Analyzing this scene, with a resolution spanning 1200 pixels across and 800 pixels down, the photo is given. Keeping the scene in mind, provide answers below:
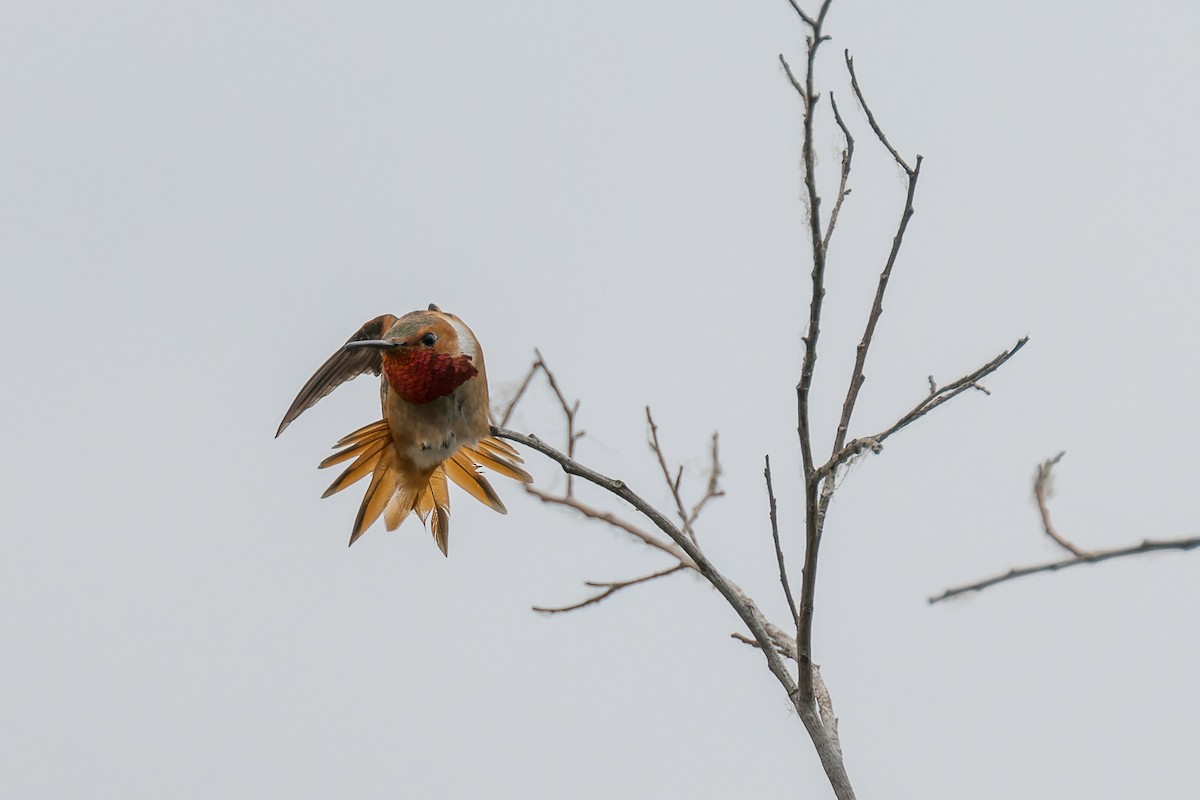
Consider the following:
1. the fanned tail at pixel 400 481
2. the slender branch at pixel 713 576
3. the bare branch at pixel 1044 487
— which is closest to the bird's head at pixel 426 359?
the fanned tail at pixel 400 481

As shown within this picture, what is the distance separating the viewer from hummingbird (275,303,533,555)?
436 centimetres

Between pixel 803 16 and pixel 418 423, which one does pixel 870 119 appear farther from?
pixel 418 423

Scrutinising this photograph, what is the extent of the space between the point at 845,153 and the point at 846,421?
0.66 meters

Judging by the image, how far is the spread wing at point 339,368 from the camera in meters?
4.84

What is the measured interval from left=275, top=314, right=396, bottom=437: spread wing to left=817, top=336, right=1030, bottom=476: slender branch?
254 centimetres

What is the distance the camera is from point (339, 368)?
193 inches

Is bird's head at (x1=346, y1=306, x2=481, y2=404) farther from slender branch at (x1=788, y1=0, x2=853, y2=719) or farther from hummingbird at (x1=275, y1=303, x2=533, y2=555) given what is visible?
slender branch at (x1=788, y1=0, x2=853, y2=719)

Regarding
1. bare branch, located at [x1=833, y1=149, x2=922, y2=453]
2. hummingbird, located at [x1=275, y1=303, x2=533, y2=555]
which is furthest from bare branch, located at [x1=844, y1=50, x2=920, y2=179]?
hummingbird, located at [x1=275, y1=303, x2=533, y2=555]

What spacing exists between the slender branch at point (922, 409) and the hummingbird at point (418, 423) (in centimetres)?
188

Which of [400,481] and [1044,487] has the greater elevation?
[400,481]

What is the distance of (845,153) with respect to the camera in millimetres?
Result: 3047

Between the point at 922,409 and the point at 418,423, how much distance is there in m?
2.19

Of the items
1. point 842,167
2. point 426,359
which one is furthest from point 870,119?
point 426,359

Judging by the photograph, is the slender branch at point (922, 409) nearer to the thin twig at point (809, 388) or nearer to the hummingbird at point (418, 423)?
the thin twig at point (809, 388)
